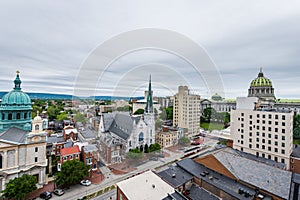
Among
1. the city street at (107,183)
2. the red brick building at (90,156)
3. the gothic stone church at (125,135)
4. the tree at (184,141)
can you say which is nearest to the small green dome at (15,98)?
the red brick building at (90,156)

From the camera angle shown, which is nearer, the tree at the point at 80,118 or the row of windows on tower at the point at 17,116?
the row of windows on tower at the point at 17,116

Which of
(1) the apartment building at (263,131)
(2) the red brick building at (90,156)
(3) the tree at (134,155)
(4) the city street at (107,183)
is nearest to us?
(4) the city street at (107,183)

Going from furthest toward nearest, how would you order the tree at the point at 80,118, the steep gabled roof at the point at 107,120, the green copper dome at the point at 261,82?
1. the green copper dome at the point at 261,82
2. the tree at the point at 80,118
3. the steep gabled roof at the point at 107,120

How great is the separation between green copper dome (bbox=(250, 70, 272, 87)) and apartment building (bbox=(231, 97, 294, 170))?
3225cm

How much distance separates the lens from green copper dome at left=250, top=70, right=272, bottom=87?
157 feet

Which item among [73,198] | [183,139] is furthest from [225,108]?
[73,198]

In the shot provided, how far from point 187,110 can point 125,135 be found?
53.7ft

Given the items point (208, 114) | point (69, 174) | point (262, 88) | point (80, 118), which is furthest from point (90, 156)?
point (262, 88)

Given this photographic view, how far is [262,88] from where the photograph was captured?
48.2 m

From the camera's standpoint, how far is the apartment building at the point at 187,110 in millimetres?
32906

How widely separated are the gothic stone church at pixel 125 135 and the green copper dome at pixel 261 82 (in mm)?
43856

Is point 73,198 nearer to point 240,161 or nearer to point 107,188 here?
point 107,188

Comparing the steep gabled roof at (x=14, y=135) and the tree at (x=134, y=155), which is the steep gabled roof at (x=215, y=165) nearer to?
the tree at (x=134, y=155)

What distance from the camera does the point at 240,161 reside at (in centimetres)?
1286
